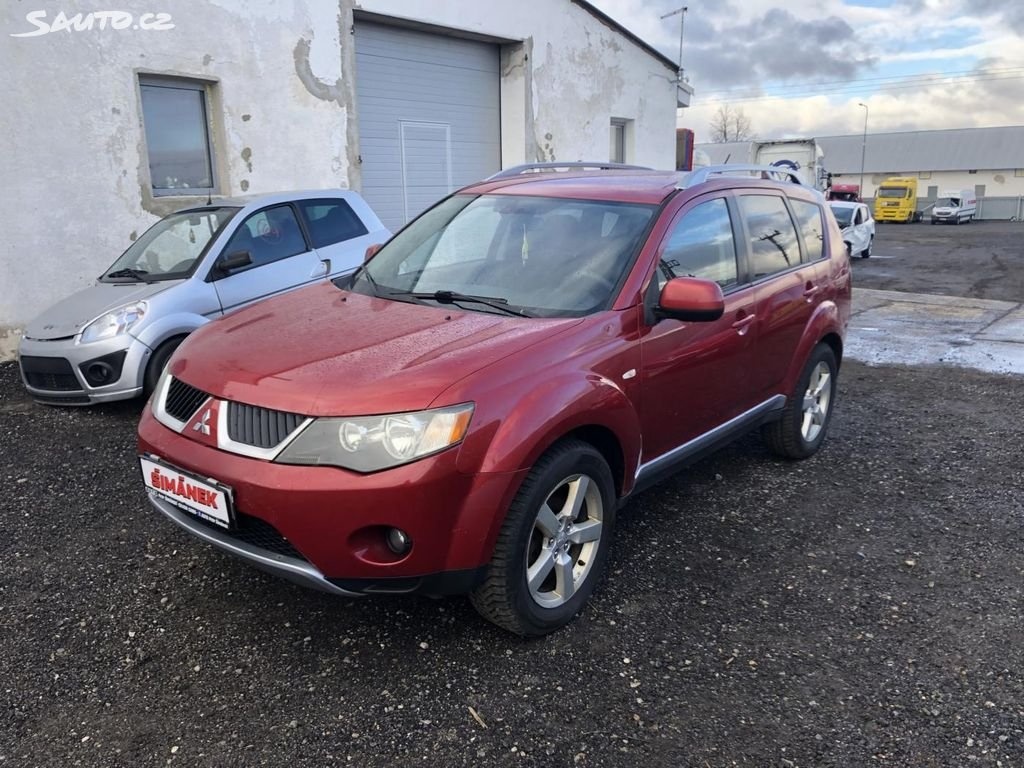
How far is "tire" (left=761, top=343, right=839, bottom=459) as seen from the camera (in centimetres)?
482

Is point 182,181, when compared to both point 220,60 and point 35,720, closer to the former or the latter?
point 220,60

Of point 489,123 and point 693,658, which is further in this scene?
point 489,123

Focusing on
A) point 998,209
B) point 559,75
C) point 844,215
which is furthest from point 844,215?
point 998,209

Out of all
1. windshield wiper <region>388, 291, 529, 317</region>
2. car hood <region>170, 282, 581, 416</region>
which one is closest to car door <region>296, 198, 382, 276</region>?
car hood <region>170, 282, 581, 416</region>

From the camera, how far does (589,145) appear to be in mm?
14742

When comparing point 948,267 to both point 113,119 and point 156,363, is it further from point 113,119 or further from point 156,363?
point 156,363

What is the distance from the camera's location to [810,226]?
507cm

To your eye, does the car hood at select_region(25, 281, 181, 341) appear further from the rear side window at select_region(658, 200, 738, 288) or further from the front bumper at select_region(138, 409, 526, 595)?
the rear side window at select_region(658, 200, 738, 288)

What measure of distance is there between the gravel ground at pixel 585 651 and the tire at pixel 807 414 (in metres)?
0.48

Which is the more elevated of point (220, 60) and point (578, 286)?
point (220, 60)

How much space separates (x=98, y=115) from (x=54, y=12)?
1004 millimetres

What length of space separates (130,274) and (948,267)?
62.5ft

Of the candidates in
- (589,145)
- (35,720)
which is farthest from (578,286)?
(589,145)

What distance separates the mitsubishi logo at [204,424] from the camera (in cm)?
285
